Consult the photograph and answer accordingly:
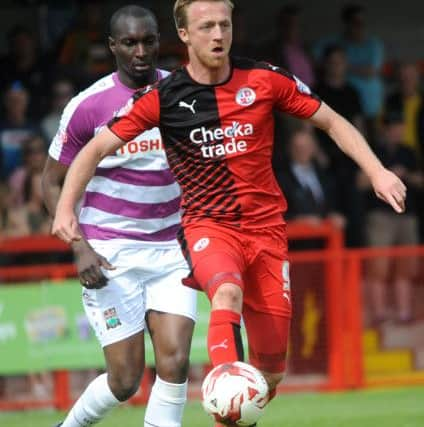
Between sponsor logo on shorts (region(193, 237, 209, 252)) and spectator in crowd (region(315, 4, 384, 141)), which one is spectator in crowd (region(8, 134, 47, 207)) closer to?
spectator in crowd (region(315, 4, 384, 141))

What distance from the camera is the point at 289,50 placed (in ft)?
50.3

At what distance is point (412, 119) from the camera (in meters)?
15.8

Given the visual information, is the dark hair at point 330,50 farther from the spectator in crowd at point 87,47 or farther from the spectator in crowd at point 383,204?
the spectator in crowd at point 87,47

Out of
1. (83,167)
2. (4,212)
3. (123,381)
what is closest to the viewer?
(83,167)

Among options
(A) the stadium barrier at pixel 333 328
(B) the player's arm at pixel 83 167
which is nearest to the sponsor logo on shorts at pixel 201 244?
(B) the player's arm at pixel 83 167

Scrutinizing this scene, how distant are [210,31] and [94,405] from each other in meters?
2.42

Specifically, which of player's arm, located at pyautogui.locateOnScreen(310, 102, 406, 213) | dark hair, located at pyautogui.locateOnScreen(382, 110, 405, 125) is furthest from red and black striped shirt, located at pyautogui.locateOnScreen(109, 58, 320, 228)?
dark hair, located at pyautogui.locateOnScreen(382, 110, 405, 125)

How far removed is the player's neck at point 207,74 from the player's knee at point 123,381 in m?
1.85

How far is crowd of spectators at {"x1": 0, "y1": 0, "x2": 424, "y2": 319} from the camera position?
1370 cm

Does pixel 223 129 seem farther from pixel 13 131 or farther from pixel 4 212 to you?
pixel 13 131

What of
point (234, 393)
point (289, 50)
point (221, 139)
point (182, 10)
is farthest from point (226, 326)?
point (289, 50)

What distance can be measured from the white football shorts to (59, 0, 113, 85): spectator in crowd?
7.21 meters

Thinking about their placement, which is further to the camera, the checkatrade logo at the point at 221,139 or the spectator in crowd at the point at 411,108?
the spectator in crowd at the point at 411,108

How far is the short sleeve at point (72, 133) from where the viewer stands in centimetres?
822
